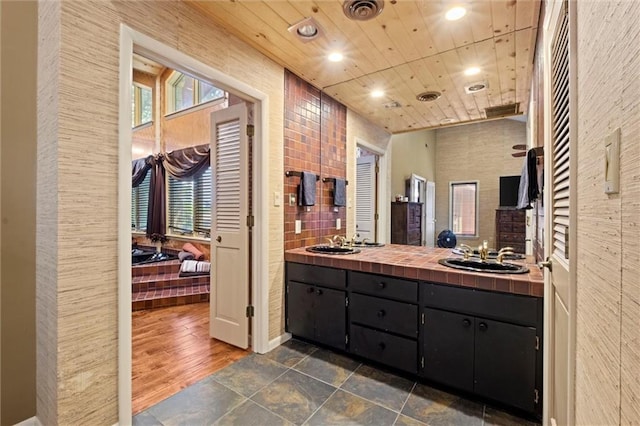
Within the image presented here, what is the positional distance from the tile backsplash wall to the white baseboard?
818mm

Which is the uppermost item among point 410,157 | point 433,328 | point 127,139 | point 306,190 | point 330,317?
point 410,157

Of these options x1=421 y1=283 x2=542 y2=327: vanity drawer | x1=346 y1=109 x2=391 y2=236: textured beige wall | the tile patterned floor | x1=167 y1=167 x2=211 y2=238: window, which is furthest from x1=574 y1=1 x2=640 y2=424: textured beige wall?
x1=167 y1=167 x2=211 y2=238: window

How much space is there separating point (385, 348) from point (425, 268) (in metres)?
0.68

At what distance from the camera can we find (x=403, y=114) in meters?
3.68

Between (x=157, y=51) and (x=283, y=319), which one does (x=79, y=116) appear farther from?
(x=283, y=319)

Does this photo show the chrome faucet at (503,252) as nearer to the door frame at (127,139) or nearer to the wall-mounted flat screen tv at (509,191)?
the door frame at (127,139)

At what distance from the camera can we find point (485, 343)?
5.81ft

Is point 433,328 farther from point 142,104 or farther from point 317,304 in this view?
point 142,104

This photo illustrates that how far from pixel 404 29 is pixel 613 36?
173 cm

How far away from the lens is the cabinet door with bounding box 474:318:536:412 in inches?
64.7

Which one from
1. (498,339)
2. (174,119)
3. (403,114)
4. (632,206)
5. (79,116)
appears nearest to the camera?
(632,206)

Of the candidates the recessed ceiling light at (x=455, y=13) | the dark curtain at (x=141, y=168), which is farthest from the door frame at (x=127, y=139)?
the dark curtain at (x=141, y=168)

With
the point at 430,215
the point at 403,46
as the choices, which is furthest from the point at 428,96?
the point at 430,215

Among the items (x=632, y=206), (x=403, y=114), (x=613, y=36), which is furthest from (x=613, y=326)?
(x=403, y=114)
